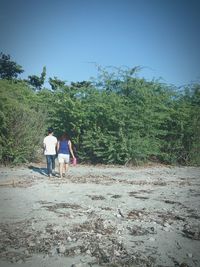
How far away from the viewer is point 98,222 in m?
7.40

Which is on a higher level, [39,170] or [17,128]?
[17,128]

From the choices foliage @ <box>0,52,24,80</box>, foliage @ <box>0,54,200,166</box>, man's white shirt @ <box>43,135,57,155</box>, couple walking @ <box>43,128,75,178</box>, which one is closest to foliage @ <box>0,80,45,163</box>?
foliage @ <box>0,54,200,166</box>

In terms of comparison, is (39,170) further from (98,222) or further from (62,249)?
(62,249)

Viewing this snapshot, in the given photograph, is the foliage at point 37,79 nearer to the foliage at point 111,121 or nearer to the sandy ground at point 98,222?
the foliage at point 111,121

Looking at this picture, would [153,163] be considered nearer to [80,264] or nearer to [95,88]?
[95,88]

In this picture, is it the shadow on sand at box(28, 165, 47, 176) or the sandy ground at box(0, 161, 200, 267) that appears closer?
the sandy ground at box(0, 161, 200, 267)

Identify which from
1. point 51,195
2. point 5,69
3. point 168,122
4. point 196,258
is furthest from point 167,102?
point 5,69

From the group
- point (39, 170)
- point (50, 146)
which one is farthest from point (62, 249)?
point (39, 170)

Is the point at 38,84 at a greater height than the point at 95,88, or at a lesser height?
greater

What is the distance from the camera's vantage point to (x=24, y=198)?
9836 mm

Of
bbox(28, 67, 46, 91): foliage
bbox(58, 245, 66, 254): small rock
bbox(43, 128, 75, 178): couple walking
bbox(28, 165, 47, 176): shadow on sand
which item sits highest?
bbox(28, 67, 46, 91): foliage

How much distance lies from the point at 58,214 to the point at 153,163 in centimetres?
1246

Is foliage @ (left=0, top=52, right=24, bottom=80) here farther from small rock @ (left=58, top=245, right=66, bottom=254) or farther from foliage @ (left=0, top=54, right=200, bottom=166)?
small rock @ (left=58, top=245, right=66, bottom=254)

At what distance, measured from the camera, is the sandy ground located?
556cm
